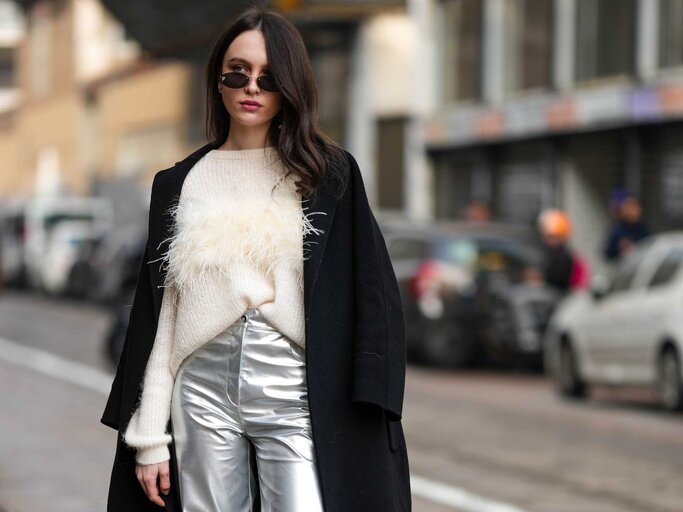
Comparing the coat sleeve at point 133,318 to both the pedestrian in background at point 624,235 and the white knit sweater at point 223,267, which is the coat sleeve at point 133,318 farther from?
the pedestrian in background at point 624,235

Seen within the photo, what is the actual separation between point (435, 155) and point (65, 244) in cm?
808

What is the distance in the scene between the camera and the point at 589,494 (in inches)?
Answer: 359

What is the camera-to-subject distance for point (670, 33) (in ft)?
75.7

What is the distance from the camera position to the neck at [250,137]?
394cm

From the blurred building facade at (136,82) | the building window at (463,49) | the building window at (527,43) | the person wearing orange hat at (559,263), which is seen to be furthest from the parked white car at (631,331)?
the building window at (463,49)

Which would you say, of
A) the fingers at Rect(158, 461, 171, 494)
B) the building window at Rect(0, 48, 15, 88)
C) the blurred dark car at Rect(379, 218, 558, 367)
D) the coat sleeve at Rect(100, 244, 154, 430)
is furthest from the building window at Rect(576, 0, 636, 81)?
the building window at Rect(0, 48, 15, 88)

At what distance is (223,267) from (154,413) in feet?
1.19

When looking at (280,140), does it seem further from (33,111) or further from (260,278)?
(33,111)

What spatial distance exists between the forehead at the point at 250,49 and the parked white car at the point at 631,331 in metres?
9.80

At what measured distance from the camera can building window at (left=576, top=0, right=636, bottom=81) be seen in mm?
24203

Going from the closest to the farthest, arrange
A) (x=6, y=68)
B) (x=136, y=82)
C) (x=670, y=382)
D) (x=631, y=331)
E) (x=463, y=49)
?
1. (x=670, y=382)
2. (x=631, y=331)
3. (x=463, y=49)
4. (x=136, y=82)
5. (x=6, y=68)

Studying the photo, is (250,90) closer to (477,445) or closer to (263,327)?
(263,327)

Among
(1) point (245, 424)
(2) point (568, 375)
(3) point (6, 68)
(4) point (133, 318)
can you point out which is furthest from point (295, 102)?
(3) point (6, 68)

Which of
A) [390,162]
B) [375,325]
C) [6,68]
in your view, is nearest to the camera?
[375,325]
